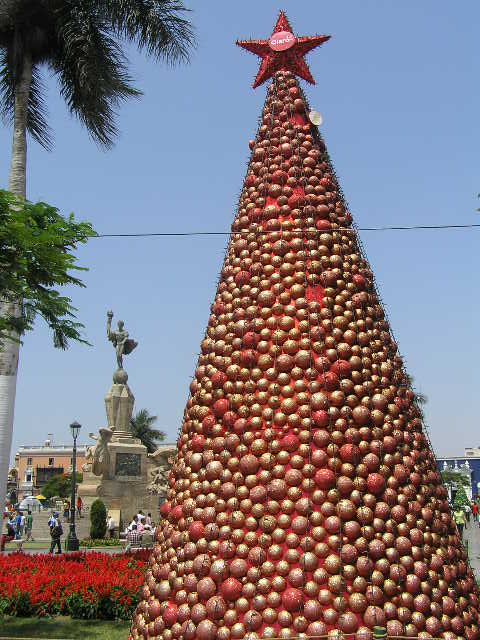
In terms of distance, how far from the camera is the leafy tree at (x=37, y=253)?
273 inches

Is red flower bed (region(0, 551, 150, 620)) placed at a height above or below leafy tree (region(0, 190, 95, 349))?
below

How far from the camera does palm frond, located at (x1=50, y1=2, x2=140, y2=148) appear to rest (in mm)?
13281

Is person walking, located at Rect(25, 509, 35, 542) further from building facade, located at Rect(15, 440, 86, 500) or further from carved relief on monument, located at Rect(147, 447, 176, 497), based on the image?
building facade, located at Rect(15, 440, 86, 500)

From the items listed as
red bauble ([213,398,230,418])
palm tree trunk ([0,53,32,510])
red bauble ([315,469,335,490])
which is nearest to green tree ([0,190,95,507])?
palm tree trunk ([0,53,32,510])

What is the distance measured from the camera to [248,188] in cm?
611

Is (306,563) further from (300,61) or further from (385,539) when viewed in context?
(300,61)

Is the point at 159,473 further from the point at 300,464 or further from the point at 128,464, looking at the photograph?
the point at 300,464

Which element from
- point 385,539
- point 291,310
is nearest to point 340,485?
point 385,539

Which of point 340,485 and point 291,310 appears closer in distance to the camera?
point 340,485

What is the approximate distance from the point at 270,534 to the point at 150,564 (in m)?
1.32

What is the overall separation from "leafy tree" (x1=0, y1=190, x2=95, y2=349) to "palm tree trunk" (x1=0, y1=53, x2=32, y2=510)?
220 centimetres

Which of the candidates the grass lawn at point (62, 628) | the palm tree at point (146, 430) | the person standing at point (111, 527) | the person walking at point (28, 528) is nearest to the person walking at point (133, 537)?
the person standing at point (111, 527)

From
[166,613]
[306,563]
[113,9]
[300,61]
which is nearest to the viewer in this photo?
[306,563]

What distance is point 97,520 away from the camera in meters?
22.1
